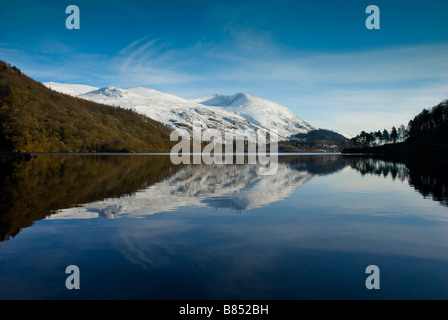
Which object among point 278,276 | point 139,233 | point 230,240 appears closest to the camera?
point 278,276

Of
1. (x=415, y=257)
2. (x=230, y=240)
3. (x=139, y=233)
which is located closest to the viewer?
(x=415, y=257)

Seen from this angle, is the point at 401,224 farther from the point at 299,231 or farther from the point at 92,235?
the point at 92,235

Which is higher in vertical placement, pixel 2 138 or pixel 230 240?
pixel 2 138

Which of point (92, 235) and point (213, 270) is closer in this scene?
point (213, 270)

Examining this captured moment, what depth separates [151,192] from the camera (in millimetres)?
28422

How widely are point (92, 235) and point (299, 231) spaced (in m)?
9.62

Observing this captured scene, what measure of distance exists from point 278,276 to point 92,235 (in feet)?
29.3

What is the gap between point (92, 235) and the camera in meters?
14.4

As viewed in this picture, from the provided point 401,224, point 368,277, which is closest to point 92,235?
point 368,277
